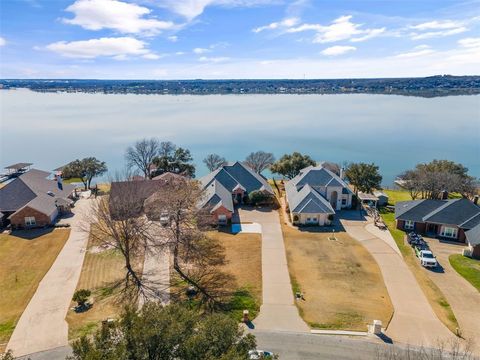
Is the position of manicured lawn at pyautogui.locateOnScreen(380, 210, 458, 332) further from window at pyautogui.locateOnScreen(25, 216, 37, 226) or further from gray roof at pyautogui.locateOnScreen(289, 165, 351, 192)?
window at pyautogui.locateOnScreen(25, 216, 37, 226)

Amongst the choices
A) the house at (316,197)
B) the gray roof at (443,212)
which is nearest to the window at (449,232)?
the gray roof at (443,212)

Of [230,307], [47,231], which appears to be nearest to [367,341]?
[230,307]

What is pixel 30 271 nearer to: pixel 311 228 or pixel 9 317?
pixel 9 317

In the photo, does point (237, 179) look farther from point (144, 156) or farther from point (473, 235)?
point (473, 235)

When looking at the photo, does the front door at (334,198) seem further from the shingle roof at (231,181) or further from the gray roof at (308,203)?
the shingle roof at (231,181)

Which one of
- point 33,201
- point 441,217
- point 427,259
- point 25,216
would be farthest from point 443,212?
point 25,216

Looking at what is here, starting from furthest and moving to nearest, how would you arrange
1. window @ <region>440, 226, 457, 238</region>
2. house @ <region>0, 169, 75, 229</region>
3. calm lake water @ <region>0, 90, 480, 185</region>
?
calm lake water @ <region>0, 90, 480, 185</region>
house @ <region>0, 169, 75, 229</region>
window @ <region>440, 226, 457, 238</region>

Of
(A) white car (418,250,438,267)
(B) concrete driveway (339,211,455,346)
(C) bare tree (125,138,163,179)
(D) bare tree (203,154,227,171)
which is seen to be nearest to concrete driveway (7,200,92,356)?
(B) concrete driveway (339,211,455,346)

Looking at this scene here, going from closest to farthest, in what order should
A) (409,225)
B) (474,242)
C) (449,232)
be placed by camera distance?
(474,242), (449,232), (409,225)
